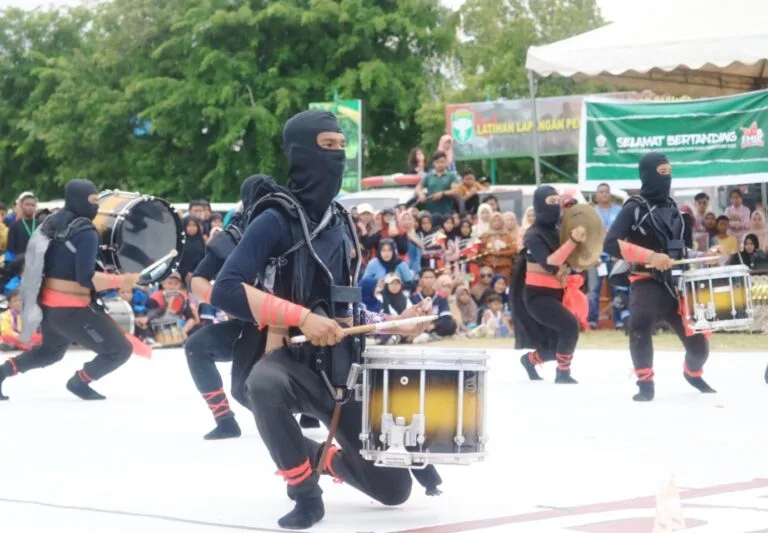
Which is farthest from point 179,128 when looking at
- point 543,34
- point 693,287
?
point 693,287

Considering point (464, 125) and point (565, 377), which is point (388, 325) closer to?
point (565, 377)

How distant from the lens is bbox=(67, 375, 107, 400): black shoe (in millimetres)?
13211

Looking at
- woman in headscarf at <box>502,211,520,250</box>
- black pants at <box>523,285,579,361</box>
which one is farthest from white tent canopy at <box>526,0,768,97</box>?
black pants at <box>523,285,579,361</box>

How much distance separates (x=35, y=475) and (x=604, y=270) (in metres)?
13.6

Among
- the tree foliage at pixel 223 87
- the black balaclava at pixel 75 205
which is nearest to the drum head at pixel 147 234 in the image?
the black balaclava at pixel 75 205

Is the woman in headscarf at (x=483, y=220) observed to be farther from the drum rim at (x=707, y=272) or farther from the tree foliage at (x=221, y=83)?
the tree foliage at (x=221, y=83)

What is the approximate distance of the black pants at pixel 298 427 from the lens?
→ 264 inches

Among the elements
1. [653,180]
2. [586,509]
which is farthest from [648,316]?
[586,509]

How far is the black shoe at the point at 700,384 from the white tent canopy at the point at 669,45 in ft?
23.5

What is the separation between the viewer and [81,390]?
13.3 metres

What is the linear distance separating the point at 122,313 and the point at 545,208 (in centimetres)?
758

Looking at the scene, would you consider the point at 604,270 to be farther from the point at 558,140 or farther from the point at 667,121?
the point at 558,140

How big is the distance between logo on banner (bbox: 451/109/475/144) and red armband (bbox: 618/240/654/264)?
2995cm

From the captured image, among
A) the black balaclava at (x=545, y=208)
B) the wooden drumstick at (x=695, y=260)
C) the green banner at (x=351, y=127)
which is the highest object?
the green banner at (x=351, y=127)
